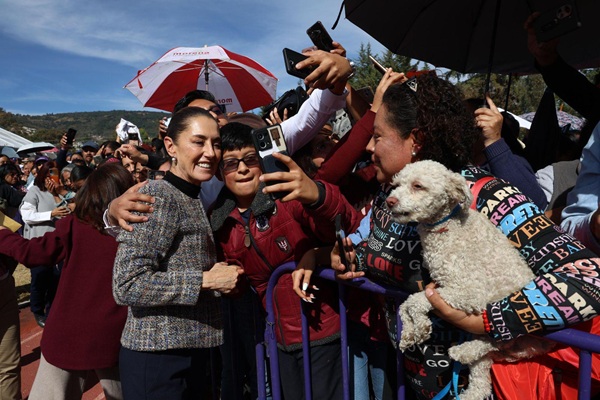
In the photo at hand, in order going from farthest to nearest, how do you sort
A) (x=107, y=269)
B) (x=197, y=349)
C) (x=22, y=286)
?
(x=22, y=286) → (x=107, y=269) → (x=197, y=349)

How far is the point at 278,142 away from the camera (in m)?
1.61

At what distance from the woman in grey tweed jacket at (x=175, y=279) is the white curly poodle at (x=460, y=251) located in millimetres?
1142

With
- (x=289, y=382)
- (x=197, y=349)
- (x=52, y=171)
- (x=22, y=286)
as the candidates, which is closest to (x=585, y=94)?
(x=289, y=382)

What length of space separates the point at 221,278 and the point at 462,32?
2423 mm

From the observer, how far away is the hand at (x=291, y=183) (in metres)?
1.53

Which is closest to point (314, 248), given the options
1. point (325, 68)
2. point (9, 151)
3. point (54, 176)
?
point (325, 68)

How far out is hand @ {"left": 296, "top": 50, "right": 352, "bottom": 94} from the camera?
1.79m

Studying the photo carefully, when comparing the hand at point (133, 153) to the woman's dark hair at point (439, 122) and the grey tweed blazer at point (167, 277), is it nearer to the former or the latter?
the grey tweed blazer at point (167, 277)

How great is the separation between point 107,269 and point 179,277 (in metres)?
0.97

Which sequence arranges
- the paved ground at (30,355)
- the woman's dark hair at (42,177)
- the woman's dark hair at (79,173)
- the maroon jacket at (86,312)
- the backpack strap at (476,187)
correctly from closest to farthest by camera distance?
the backpack strap at (476,187) → the maroon jacket at (86,312) → the paved ground at (30,355) → the woman's dark hair at (79,173) → the woman's dark hair at (42,177)

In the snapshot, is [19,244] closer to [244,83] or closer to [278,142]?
[278,142]

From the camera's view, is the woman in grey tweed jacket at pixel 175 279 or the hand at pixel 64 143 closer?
the woman in grey tweed jacket at pixel 175 279

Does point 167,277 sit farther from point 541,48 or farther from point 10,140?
point 10,140

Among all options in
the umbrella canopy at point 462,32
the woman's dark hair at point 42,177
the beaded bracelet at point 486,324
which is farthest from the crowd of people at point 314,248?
the woman's dark hair at point 42,177
